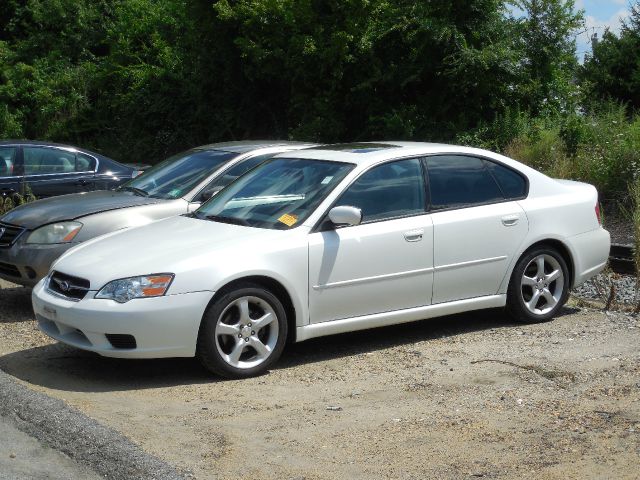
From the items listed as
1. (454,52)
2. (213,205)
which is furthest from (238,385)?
(454,52)

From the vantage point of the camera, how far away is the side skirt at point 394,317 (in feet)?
23.4

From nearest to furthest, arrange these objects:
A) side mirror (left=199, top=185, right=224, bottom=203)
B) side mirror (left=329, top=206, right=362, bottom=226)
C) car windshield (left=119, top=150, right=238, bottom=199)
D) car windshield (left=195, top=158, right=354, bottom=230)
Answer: side mirror (left=329, top=206, right=362, bottom=226), car windshield (left=195, top=158, right=354, bottom=230), side mirror (left=199, top=185, right=224, bottom=203), car windshield (left=119, top=150, right=238, bottom=199)

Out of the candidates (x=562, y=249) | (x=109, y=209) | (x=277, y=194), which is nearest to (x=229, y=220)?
(x=277, y=194)

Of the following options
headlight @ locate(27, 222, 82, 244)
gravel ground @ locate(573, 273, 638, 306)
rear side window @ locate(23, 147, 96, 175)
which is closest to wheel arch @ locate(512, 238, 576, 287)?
gravel ground @ locate(573, 273, 638, 306)

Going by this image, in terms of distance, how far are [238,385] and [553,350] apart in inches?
95.8

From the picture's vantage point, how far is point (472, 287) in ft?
25.8

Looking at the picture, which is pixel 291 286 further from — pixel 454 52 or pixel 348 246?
pixel 454 52

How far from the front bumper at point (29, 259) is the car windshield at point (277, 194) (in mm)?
1549

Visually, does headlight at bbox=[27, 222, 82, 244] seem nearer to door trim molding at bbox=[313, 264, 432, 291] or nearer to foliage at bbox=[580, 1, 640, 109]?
door trim molding at bbox=[313, 264, 432, 291]

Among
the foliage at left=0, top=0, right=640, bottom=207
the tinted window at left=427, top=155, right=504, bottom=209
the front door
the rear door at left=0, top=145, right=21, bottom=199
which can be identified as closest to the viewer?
the front door

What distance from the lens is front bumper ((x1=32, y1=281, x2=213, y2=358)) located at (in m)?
6.49

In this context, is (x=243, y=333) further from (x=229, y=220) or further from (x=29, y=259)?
(x=29, y=259)

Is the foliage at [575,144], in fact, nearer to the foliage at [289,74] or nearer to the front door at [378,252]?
the foliage at [289,74]

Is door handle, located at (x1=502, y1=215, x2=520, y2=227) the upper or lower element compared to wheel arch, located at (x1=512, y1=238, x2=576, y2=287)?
upper
